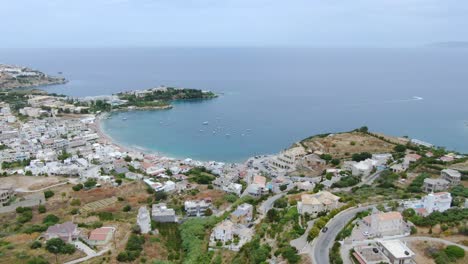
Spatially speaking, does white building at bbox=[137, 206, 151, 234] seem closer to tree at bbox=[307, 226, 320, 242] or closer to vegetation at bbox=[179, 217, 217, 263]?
vegetation at bbox=[179, 217, 217, 263]

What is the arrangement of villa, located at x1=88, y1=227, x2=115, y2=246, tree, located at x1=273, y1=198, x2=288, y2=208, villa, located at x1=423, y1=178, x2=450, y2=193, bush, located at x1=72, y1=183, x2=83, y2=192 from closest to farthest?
villa, located at x1=88, y1=227, x2=115, y2=246 < tree, located at x1=273, y1=198, x2=288, y2=208 < villa, located at x1=423, y1=178, x2=450, y2=193 < bush, located at x1=72, y1=183, x2=83, y2=192

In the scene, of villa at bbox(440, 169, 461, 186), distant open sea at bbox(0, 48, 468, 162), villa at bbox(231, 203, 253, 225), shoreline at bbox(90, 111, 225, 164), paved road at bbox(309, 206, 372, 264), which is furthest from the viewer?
distant open sea at bbox(0, 48, 468, 162)

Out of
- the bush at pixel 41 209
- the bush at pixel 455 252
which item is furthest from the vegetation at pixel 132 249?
the bush at pixel 455 252

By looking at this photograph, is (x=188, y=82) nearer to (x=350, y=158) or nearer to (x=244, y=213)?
(x=350, y=158)

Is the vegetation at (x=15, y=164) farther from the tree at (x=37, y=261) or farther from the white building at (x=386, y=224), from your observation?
the white building at (x=386, y=224)

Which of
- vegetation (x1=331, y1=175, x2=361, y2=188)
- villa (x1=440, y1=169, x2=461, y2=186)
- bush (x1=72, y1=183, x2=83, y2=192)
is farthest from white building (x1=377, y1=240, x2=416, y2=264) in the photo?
bush (x1=72, y1=183, x2=83, y2=192)

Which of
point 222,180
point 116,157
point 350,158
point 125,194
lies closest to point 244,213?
point 222,180

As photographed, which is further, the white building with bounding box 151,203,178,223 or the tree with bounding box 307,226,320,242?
the white building with bounding box 151,203,178,223
